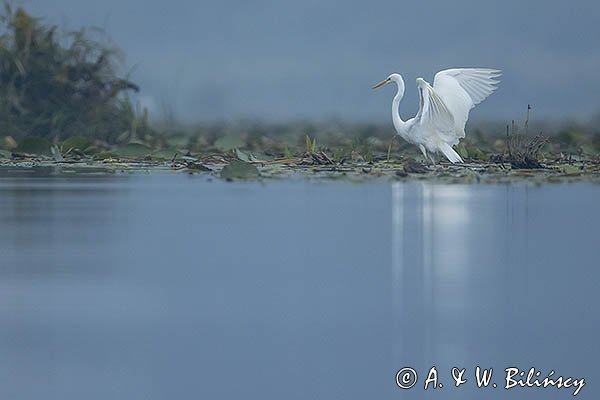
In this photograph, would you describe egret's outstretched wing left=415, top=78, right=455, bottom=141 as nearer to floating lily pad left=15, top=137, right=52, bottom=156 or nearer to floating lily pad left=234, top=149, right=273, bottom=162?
floating lily pad left=234, top=149, right=273, bottom=162

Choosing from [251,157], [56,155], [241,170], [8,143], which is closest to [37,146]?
[56,155]

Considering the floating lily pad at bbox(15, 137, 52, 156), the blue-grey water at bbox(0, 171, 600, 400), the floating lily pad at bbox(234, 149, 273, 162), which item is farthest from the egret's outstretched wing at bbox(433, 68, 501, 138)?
the floating lily pad at bbox(15, 137, 52, 156)

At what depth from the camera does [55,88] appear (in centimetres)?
1722

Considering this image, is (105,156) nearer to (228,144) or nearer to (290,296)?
(228,144)

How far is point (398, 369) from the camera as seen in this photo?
4973 millimetres

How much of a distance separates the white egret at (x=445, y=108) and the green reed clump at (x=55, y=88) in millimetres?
4467

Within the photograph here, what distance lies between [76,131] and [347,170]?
19.2ft

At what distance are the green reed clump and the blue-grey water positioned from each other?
6779 millimetres

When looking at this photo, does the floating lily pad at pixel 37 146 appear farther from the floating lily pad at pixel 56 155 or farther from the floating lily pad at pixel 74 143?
the floating lily pad at pixel 74 143

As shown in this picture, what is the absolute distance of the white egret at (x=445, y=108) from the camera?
12938 mm

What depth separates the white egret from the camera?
12938 millimetres

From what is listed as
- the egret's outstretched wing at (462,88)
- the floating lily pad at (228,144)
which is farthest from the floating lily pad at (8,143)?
the egret's outstretched wing at (462,88)

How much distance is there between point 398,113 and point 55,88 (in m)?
4.98

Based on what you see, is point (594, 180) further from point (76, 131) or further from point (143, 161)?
point (76, 131)
